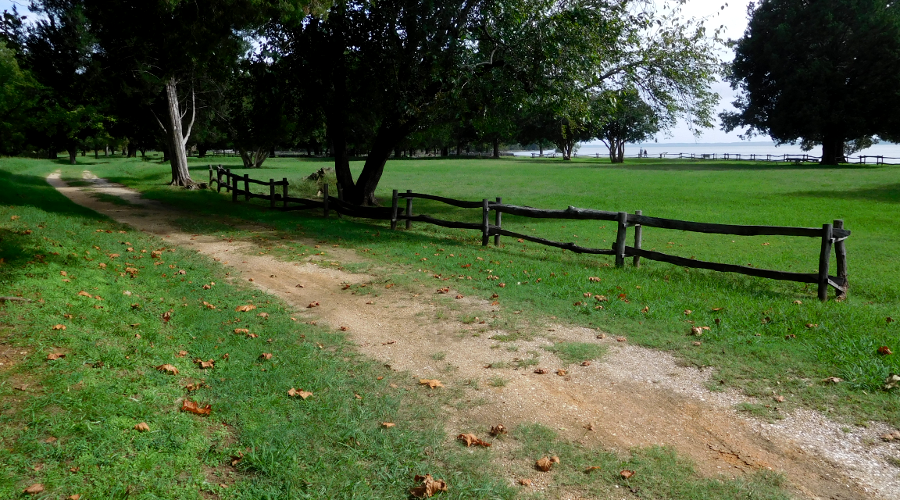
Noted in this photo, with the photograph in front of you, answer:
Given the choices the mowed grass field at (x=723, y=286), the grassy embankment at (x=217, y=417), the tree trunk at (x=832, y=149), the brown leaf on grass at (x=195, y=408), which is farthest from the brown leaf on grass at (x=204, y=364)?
the tree trunk at (x=832, y=149)

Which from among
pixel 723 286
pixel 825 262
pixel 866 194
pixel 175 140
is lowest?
pixel 723 286

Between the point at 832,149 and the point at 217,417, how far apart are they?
6958 cm

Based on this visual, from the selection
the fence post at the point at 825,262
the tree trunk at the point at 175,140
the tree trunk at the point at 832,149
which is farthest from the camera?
the tree trunk at the point at 832,149

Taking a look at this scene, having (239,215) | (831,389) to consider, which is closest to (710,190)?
(239,215)

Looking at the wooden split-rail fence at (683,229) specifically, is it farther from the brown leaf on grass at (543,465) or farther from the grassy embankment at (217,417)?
the brown leaf on grass at (543,465)

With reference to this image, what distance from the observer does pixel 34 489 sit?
3.80m

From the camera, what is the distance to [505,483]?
14.5 feet

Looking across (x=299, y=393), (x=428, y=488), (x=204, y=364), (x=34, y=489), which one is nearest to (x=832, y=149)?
(x=299, y=393)

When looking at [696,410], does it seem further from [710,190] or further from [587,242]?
[710,190]

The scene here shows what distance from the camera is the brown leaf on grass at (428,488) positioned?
423 centimetres

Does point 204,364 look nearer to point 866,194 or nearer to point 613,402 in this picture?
point 613,402

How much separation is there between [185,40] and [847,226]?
20865 millimetres

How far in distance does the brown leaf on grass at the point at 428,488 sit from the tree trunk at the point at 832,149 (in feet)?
223

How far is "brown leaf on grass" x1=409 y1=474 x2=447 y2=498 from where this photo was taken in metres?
4.23
